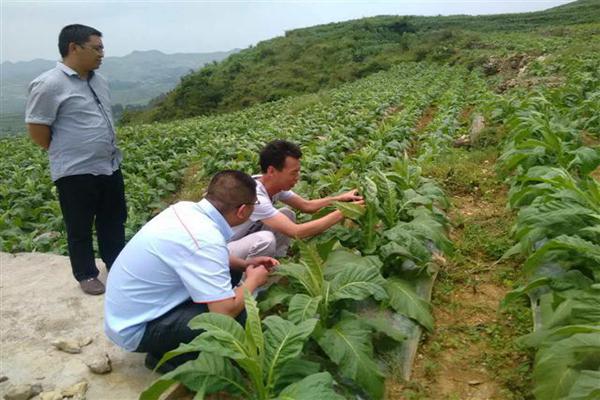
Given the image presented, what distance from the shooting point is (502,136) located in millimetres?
7777

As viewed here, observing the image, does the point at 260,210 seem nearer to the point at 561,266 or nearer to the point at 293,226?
the point at 293,226

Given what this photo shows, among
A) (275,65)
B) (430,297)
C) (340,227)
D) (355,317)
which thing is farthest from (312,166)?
(275,65)

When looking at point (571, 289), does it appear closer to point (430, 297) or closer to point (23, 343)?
point (430, 297)

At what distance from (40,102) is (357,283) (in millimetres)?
2631

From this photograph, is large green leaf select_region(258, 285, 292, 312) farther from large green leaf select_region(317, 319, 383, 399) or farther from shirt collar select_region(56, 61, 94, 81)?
shirt collar select_region(56, 61, 94, 81)

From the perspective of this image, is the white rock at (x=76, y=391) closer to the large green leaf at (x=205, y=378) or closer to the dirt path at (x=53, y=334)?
the dirt path at (x=53, y=334)

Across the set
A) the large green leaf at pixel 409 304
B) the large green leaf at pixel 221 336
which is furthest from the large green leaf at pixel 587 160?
the large green leaf at pixel 221 336

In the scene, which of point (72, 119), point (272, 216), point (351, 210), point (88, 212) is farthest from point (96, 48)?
point (351, 210)

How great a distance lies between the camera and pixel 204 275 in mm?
2494

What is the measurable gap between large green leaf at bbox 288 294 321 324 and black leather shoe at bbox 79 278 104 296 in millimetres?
1961

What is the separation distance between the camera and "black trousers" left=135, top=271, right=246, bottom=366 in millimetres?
2648

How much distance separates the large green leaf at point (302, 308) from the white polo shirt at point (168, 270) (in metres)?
0.34

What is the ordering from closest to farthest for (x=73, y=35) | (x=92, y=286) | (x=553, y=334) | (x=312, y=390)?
(x=312, y=390) < (x=553, y=334) < (x=73, y=35) < (x=92, y=286)

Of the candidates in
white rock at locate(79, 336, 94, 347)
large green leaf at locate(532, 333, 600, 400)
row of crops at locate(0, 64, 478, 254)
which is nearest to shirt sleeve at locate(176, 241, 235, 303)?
white rock at locate(79, 336, 94, 347)
